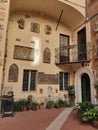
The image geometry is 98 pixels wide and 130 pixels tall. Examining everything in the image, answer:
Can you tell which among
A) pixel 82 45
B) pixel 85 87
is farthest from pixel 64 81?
pixel 82 45

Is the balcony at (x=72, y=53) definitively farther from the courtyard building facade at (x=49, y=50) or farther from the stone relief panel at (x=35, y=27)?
the stone relief panel at (x=35, y=27)

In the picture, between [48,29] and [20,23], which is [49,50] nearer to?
[48,29]

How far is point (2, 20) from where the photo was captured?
22.7 ft

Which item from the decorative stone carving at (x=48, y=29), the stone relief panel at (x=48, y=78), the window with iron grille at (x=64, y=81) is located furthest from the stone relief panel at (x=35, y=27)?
the window with iron grille at (x=64, y=81)

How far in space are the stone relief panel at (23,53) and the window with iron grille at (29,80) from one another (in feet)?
3.01

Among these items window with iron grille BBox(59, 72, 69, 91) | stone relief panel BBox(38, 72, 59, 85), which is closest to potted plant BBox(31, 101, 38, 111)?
stone relief panel BBox(38, 72, 59, 85)

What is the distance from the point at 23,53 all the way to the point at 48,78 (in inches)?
97.1

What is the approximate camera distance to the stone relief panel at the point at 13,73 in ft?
25.6

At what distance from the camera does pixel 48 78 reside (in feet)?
29.8

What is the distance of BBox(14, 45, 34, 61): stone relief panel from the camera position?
8279 mm

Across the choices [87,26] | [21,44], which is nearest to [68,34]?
[87,26]

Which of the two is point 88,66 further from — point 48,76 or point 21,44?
point 21,44

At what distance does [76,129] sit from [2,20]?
6.34 m

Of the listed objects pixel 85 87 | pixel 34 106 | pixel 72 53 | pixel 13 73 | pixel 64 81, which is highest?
pixel 72 53
